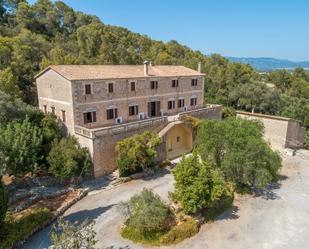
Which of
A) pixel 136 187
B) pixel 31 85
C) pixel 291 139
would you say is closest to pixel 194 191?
pixel 136 187

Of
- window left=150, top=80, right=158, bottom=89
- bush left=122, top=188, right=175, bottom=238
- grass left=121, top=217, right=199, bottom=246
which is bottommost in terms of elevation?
grass left=121, top=217, right=199, bottom=246

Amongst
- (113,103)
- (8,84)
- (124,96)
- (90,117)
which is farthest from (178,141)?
(8,84)

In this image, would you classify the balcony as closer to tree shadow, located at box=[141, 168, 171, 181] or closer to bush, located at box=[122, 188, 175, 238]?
tree shadow, located at box=[141, 168, 171, 181]

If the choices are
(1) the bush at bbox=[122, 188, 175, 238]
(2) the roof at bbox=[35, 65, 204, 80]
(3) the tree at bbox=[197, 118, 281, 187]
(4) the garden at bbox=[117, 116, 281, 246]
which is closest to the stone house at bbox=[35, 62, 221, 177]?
(2) the roof at bbox=[35, 65, 204, 80]

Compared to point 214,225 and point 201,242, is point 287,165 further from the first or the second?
point 201,242

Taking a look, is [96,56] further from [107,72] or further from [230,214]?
[230,214]

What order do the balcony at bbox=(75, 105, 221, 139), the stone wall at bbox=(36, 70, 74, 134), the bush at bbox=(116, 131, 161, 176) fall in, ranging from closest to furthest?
1. the balcony at bbox=(75, 105, 221, 139)
2. the bush at bbox=(116, 131, 161, 176)
3. the stone wall at bbox=(36, 70, 74, 134)
